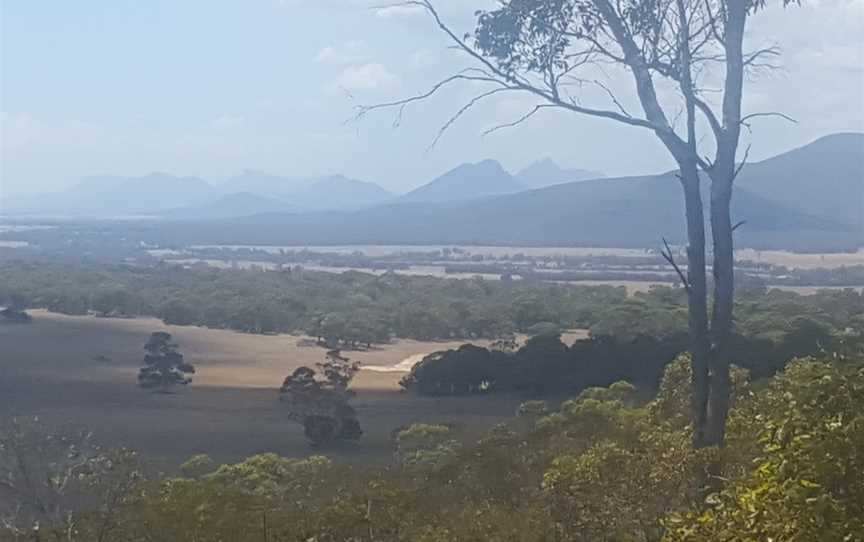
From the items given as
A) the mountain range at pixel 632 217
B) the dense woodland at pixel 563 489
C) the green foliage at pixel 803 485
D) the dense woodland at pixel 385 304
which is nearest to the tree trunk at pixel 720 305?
the dense woodland at pixel 563 489

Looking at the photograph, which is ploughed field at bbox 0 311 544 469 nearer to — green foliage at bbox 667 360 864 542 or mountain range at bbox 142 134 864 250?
green foliage at bbox 667 360 864 542

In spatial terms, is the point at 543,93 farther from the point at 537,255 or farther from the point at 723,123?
the point at 537,255

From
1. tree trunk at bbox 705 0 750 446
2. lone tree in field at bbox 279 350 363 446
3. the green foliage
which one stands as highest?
tree trunk at bbox 705 0 750 446

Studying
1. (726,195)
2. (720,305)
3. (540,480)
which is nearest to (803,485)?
(720,305)

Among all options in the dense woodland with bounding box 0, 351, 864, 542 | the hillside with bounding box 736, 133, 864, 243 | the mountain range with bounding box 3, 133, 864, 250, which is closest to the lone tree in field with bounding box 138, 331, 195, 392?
the dense woodland with bounding box 0, 351, 864, 542

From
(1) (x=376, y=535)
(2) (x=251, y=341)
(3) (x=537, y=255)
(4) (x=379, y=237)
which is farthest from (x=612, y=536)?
(4) (x=379, y=237)

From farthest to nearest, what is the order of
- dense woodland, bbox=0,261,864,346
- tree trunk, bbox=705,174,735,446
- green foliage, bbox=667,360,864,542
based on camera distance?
dense woodland, bbox=0,261,864,346, tree trunk, bbox=705,174,735,446, green foliage, bbox=667,360,864,542
